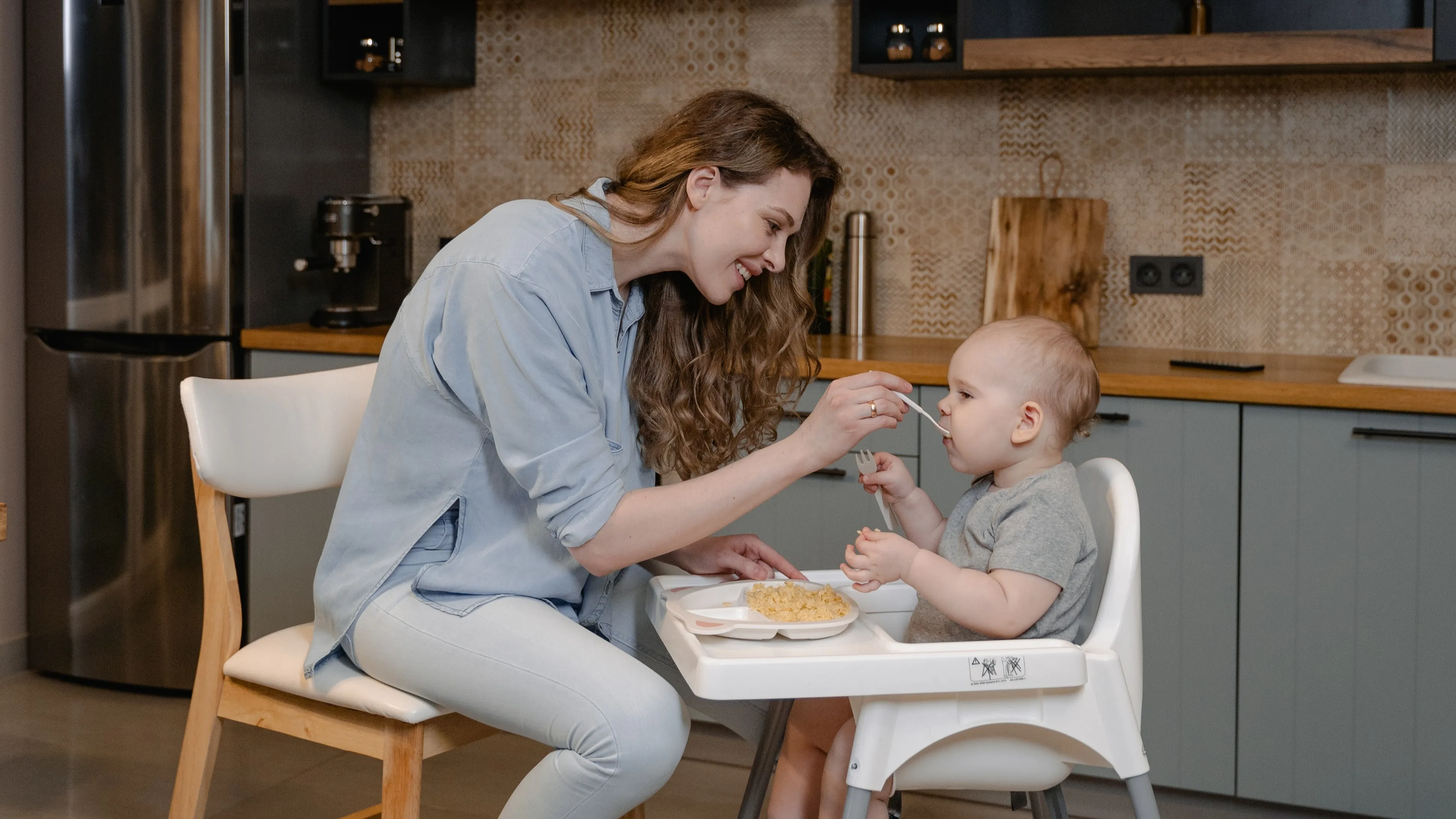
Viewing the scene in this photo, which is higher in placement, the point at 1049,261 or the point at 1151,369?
the point at 1049,261

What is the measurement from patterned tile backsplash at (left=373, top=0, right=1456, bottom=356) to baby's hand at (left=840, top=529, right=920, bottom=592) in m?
1.73

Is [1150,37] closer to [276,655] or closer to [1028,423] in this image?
[1028,423]

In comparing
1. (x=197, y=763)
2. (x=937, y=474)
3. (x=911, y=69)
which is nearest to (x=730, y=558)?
(x=197, y=763)

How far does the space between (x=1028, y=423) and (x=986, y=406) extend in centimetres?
5

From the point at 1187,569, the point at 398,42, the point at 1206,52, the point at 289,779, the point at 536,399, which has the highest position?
the point at 398,42

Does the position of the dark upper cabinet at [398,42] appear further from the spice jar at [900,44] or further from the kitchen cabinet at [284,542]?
the spice jar at [900,44]

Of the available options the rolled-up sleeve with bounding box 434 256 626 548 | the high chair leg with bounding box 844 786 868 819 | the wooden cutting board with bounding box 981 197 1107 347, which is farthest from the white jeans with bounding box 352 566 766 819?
the wooden cutting board with bounding box 981 197 1107 347

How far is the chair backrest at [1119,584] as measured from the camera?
51.4 inches

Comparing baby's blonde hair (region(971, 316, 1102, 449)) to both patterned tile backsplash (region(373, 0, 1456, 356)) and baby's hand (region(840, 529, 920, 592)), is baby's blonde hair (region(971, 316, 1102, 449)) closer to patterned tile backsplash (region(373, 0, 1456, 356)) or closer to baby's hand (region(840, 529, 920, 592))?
baby's hand (region(840, 529, 920, 592))

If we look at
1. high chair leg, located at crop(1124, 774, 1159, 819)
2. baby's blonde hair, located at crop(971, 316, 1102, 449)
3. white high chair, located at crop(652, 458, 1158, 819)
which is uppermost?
baby's blonde hair, located at crop(971, 316, 1102, 449)

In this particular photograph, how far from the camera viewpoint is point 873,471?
5.21 feet

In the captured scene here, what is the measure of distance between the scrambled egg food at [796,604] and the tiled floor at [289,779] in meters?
1.16

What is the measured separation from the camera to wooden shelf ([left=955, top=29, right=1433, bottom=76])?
7.85ft

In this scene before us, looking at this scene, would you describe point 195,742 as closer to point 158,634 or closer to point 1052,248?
point 158,634
